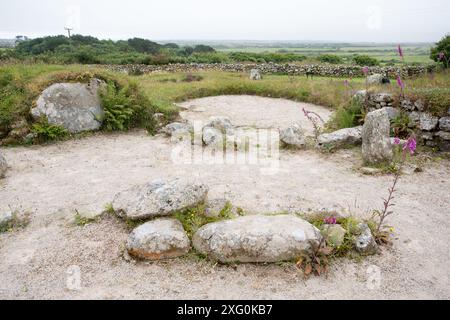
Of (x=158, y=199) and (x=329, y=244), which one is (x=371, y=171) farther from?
(x=158, y=199)

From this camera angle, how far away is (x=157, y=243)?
5.25 meters

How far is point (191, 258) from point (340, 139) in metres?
6.56

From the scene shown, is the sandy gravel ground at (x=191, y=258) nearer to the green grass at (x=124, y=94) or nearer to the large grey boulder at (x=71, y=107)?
the large grey boulder at (x=71, y=107)

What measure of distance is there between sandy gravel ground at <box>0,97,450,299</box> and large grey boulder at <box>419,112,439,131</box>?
122 centimetres

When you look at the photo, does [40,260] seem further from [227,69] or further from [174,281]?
[227,69]

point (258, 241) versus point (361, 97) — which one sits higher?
point (361, 97)

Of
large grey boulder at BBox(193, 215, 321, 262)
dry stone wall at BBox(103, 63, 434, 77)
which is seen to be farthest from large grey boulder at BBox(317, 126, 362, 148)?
dry stone wall at BBox(103, 63, 434, 77)

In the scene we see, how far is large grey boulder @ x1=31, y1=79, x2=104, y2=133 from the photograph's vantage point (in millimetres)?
11344

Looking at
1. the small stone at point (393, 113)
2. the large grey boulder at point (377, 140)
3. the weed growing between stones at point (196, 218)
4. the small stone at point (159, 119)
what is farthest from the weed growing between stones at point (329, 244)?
the small stone at point (159, 119)

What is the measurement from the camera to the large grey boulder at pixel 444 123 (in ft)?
31.0

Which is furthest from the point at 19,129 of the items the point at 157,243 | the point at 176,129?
the point at 157,243

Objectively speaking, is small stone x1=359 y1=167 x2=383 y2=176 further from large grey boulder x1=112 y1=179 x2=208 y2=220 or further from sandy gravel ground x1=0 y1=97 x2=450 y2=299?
large grey boulder x1=112 y1=179 x2=208 y2=220

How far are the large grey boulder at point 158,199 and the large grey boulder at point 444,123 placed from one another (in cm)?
718

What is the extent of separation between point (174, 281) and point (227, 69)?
27.5 meters
